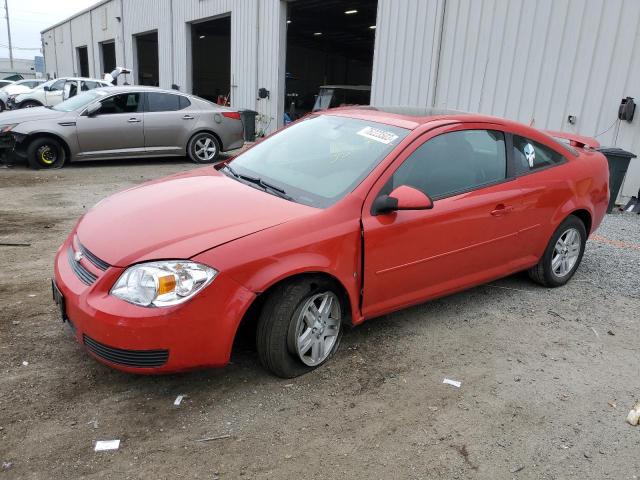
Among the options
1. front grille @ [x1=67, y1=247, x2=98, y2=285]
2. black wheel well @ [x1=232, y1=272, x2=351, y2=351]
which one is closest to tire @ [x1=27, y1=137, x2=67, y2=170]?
front grille @ [x1=67, y1=247, x2=98, y2=285]

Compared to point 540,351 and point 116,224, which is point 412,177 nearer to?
point 540,351

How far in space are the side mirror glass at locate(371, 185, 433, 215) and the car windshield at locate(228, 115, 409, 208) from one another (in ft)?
0.65

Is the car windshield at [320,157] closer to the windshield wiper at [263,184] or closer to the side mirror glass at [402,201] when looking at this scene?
the windshield wiper at [263,184]

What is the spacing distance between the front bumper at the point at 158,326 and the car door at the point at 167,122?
7927 mm

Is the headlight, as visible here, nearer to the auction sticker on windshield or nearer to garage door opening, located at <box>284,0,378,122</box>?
the auction sticker on windshield

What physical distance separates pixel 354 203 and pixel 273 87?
41.3 feet

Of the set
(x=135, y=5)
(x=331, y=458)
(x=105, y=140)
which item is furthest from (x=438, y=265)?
(x=135, y=5)

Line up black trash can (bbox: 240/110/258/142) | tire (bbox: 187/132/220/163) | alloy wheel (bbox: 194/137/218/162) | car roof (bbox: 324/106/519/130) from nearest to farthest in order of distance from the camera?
car roof (bbox: 324/106/519/130) < tire (bbox: 187/132/220/163) < alloy wheel (bbox: 194/137/218/162) < black trash can (bbox: 240/110/258/142)

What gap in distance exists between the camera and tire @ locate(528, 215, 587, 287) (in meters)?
4.41

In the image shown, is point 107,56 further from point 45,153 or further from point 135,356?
point 135,356

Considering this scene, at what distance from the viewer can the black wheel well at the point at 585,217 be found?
4.54 metres

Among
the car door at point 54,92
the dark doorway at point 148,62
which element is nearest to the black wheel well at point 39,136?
A: the car door at point 54,92

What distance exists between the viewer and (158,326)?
8.25 ft

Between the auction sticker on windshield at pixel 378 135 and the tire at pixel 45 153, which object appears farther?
the tire at pixel 45 153
